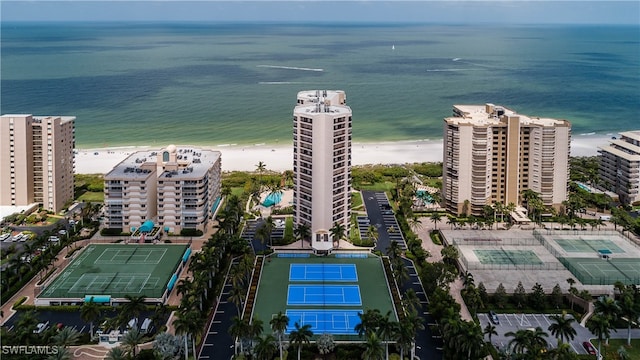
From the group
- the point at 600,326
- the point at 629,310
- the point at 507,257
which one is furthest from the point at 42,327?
the point at 629,310

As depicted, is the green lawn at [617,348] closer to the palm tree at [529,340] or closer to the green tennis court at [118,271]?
the palm tree at [529,340]

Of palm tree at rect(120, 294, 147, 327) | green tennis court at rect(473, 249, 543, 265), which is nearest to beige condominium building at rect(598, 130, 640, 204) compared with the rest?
green tennis court at rect(473, 249, 543, 265)

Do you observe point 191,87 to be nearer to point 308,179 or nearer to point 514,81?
point 514,81

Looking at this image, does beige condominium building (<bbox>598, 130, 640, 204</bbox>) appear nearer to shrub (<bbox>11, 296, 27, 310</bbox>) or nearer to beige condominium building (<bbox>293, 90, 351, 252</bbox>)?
beige condominium building (<bbox>293, 90, 351, 252</bbox>)

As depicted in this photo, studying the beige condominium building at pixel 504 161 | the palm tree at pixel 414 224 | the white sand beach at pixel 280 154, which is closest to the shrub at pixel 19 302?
A: the palm tree at pixel 414 224

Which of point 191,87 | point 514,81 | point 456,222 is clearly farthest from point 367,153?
point 514,81

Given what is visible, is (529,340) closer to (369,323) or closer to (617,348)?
(617,348)
